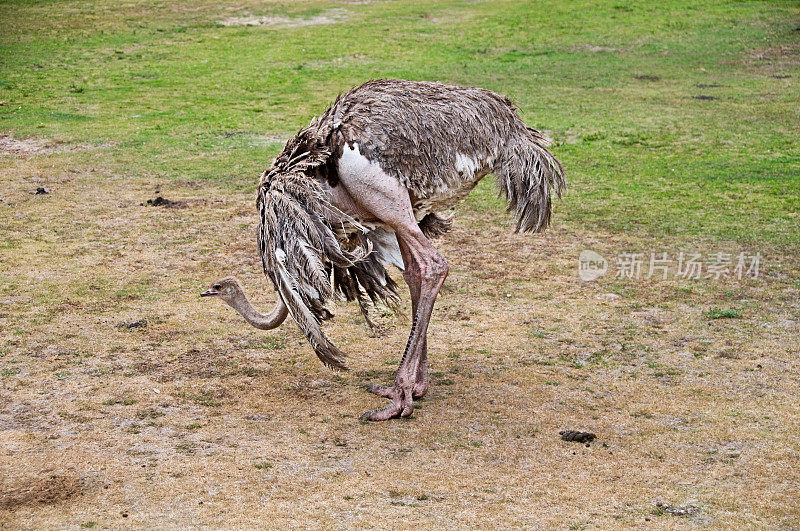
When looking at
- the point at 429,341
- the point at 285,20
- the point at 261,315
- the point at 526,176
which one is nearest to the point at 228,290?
the point at 261,315

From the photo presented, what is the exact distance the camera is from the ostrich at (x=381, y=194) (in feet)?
18.0

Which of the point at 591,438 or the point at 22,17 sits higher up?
the point at 22,17

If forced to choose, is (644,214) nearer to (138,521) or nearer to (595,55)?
(138,521)

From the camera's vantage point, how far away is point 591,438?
5.40 metres

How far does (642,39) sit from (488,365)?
48.5 ft

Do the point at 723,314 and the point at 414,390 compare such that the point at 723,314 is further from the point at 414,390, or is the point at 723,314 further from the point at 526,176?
the point at 414,390

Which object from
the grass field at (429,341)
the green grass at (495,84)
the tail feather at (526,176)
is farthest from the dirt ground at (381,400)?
the green grass at (495,84)

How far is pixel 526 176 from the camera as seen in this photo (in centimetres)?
606

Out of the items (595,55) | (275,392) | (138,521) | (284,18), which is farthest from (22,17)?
(138,521)

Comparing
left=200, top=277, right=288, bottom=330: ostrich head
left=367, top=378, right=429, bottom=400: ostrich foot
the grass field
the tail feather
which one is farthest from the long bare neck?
the tail feather

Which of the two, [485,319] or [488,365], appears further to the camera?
[485,319]

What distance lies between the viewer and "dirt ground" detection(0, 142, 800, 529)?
15.2 feet

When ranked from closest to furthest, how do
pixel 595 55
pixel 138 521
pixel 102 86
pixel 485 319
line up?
pixel 138 521
pixel 485 319
pixel 102 86
pixel 595 55

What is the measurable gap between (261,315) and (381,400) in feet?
2.98
